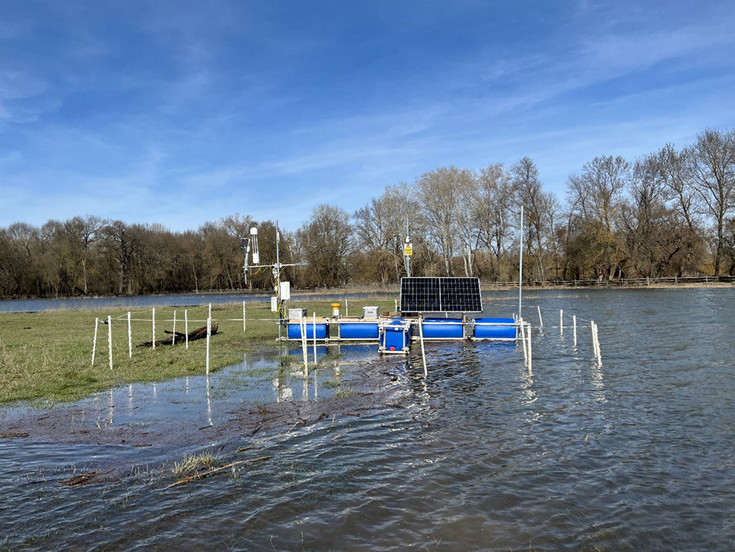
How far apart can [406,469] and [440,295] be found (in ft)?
56.0

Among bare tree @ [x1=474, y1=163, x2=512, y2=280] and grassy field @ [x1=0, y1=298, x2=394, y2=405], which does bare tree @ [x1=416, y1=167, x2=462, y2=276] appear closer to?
bare tree @ [x1=474, y1=163, x2=512, y2=280]

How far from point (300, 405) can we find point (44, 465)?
17.8ft

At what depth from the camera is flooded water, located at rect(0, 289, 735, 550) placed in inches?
251

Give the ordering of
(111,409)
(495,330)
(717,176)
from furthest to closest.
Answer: (717,176) → (495,330) → (111,409)

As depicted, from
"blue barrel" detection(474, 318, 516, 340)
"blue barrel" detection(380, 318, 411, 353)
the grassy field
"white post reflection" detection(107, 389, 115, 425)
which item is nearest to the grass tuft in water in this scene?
"white post reflection" detection(107, 389, 115, 425)

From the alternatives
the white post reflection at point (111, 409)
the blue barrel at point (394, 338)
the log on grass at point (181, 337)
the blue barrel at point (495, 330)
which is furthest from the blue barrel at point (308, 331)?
the white post reflection at point (111, 409)

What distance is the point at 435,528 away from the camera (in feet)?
21.4

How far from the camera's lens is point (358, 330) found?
73.4ft

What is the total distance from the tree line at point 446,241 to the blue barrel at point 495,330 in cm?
3820

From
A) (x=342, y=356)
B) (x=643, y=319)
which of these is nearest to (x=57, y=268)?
(x=342, y=356)

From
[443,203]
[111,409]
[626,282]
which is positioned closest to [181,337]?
[111,409]

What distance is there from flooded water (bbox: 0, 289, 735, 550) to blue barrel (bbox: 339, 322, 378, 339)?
675 cm

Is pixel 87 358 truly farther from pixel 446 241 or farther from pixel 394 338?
pixel 446 241

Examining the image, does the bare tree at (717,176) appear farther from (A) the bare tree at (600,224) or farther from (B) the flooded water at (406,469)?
(B) the flooded water at (406,469)
